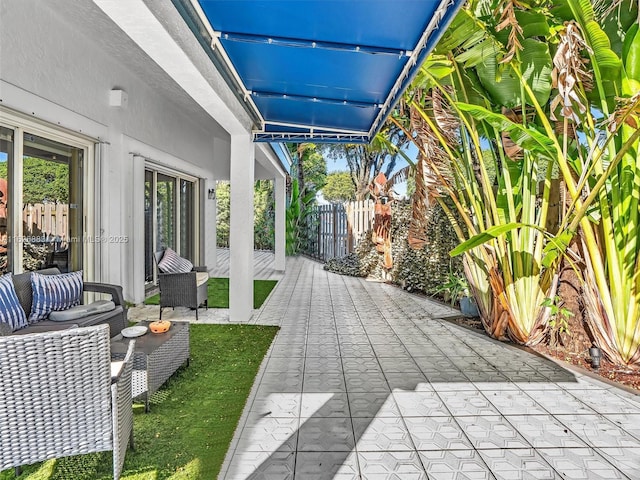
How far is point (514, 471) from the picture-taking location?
271 cm

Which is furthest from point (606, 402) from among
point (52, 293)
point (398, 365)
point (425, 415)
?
point (52, 293)

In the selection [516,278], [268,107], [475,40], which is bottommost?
[516,278]

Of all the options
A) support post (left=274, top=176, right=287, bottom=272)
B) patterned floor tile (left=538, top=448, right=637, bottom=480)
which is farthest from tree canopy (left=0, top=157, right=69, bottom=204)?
support post (left=274, top=176, right=287, bottom=272)

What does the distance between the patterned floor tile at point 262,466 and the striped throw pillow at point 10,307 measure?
2.93 m

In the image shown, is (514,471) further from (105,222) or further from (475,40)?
(105,222)

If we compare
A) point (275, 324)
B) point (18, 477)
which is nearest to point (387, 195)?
point (275, 324)

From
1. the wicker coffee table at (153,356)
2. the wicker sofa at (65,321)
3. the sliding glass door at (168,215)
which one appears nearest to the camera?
the wicker coffee table at (153,356)

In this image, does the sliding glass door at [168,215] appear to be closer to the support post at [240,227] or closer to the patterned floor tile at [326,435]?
the support post at [240,227]

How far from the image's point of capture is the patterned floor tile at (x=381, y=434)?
9.80 ft

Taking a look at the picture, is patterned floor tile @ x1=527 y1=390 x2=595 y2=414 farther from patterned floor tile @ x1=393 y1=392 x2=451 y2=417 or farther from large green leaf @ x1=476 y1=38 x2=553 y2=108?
large green leaf @ x1=476 y1=38 x2=553 y2=108

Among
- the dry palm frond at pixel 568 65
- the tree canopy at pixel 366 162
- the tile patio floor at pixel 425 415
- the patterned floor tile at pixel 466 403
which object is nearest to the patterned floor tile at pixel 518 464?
the tile patio floor at pixel 425 415

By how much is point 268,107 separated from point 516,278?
427 cm

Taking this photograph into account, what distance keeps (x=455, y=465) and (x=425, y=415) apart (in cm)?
73

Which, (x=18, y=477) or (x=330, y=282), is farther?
(x=330, y=282)
